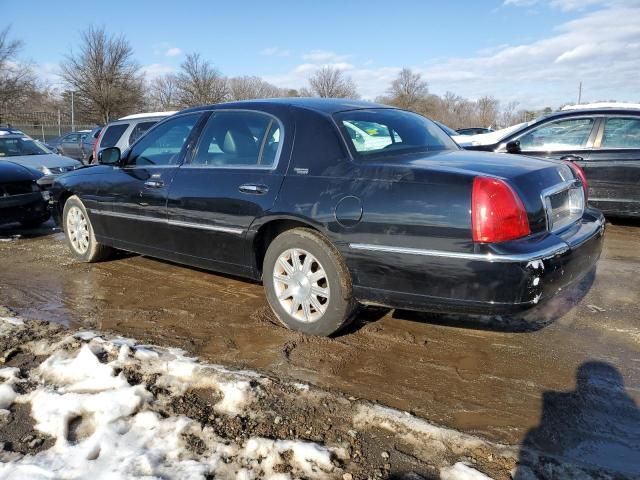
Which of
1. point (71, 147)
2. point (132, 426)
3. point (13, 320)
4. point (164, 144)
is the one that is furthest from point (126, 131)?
point (71, 147)

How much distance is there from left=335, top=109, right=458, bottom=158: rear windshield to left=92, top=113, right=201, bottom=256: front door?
1.52 meters

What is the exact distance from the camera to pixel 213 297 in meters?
4.59

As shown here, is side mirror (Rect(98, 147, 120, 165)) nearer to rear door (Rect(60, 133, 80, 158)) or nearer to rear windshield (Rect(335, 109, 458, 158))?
rear windshield (Rect(335, 109, 458, 158))

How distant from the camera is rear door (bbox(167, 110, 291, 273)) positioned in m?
3.82

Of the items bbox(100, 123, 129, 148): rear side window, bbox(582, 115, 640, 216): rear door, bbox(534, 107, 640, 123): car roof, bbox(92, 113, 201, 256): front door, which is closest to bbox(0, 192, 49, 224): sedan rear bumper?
bbox(92, 113, 201, 256): front door

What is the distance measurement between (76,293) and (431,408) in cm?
344

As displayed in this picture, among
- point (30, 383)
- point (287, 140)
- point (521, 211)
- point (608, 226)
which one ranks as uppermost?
point (287, 140)

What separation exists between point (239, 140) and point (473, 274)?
2.16m

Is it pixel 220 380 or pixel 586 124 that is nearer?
pixel 220 380

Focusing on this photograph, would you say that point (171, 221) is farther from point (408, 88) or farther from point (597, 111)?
point (408, 88)

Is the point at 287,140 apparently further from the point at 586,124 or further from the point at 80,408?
the point at 586,124

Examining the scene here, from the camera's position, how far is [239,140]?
4156mm

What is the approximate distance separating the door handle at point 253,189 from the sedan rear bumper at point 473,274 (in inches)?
33.2

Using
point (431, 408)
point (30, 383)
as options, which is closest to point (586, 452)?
point (431, 408)
